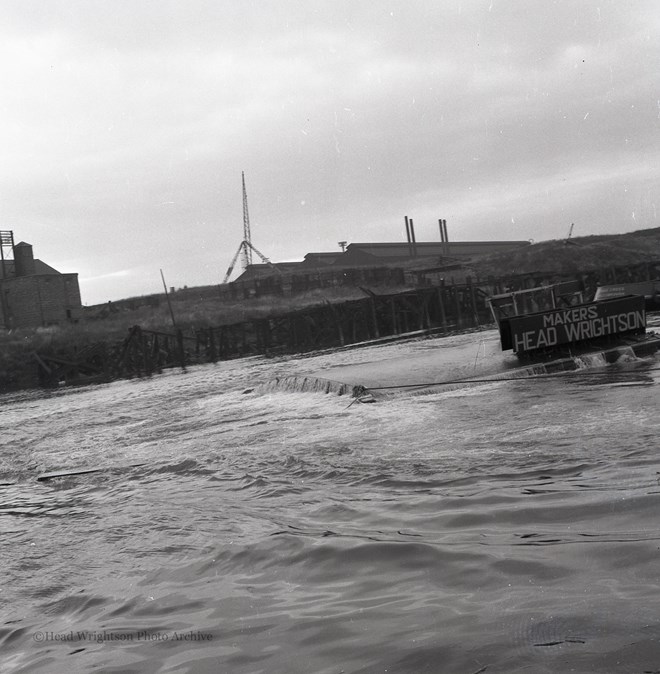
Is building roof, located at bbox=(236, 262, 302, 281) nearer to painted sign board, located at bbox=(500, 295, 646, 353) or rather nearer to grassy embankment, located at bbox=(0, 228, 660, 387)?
grassy embankment, located at bbox=(0, 228, 660, 387)

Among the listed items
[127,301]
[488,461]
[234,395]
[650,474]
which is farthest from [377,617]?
[127,301]

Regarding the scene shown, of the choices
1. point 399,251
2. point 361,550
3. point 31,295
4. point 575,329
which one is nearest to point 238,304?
point 31,295

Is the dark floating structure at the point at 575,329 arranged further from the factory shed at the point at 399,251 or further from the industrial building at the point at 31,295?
the factory shed at the point at 399,251

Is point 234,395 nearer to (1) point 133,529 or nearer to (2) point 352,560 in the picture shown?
(1) point 133,529

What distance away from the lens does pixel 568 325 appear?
52.6ft

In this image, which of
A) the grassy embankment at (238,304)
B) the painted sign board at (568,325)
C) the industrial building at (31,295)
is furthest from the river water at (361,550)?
the industrial building at (31,295)

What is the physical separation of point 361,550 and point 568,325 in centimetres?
1222

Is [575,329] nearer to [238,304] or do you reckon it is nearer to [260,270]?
[238,304]

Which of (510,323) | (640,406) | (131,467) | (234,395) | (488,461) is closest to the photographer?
(488,461)

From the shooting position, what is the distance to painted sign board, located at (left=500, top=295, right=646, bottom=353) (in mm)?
15727

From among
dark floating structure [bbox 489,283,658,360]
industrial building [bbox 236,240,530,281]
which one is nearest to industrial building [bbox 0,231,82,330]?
industrial building [bbox 236,240,530,281]

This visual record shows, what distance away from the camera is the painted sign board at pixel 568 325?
15.7 meters

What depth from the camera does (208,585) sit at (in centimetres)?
475

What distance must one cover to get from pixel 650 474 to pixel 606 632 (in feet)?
9.84
